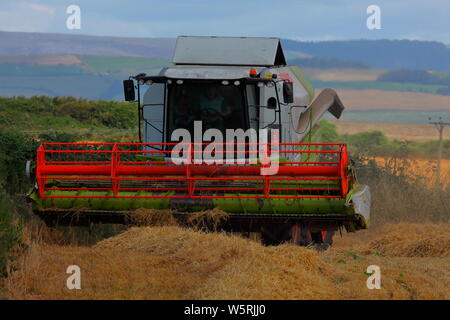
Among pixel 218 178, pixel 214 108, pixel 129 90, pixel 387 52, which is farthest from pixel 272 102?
pixel 387 52

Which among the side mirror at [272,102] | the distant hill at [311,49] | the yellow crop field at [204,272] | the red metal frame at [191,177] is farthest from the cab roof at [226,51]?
the distant hill at [311,49]

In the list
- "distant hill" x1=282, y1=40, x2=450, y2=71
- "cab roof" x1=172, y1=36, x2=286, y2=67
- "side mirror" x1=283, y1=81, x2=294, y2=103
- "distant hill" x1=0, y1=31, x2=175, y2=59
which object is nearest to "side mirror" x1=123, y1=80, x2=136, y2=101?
"cab roof" x1=172, y1=36, x2=286, y2=67

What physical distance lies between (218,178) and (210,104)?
212cm

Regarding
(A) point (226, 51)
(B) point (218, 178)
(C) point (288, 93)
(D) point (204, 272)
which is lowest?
(D) point (204, 272)

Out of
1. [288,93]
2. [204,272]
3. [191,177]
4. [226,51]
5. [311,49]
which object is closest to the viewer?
[204,272]

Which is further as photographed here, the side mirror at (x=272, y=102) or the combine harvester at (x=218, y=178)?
the side mirror at (x=272, y=102)

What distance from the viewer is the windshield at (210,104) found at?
12438mm

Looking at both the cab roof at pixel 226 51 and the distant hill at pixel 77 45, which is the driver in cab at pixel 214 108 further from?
the distant hill at pixel 77 45

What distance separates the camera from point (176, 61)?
45.6 feet

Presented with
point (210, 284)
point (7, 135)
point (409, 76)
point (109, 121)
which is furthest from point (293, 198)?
point (409, 76)

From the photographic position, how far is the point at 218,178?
1069cm

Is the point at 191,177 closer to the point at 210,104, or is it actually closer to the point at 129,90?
the point at 210,104

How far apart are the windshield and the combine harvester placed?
0.05ft

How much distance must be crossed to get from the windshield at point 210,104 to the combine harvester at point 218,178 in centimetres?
2
